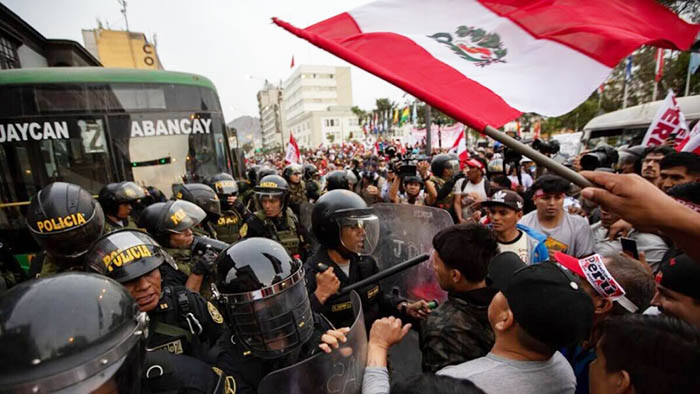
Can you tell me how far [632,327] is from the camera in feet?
3.69

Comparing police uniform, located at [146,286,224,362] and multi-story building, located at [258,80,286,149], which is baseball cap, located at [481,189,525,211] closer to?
police uniform, located at [146,286,224,362]

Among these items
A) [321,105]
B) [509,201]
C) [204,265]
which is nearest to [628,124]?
[509,201]

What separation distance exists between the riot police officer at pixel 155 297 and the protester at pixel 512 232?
2.30 meters

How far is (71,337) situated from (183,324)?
3.69 ft

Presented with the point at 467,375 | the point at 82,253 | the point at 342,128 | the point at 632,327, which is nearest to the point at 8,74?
the point at 82,253

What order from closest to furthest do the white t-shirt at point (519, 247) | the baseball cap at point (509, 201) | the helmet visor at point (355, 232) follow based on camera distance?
the helmet visor at point (355, 232), the white t-shirt at point (519, 247), the baseball cap at point (509, 201)

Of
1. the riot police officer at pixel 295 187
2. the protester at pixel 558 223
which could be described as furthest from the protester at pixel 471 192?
the riot police officer at pixel 295 187

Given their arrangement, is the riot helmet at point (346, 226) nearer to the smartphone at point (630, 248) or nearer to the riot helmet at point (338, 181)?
the smartphone at point (630, 248)

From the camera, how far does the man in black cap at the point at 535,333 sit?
1.17 meters

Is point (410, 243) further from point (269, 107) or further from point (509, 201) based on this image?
point (269, 107)

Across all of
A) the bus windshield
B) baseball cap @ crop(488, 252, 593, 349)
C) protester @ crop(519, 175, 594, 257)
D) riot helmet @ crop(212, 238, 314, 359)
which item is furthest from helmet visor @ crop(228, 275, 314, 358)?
the bus windshield

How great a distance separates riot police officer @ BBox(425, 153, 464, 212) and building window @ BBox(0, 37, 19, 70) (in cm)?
1539

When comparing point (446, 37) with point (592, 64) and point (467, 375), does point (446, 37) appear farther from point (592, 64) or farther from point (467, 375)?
point (467, 375)

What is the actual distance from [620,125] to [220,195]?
44.3 ft
